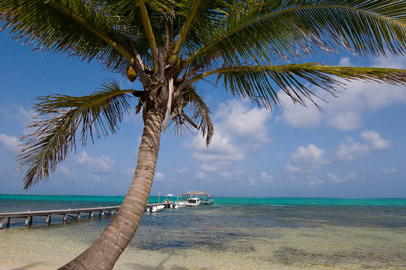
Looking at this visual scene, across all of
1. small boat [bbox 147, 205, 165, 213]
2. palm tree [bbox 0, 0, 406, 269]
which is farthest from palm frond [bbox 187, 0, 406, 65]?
small boat [bbox 147, 205, 165, 213]

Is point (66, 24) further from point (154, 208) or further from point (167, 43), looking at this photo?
point (154, 208)

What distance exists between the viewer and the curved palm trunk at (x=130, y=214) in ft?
9.90

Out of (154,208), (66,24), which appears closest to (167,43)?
(66,24)

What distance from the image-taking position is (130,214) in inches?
131

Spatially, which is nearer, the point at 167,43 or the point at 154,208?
the point at 167,43

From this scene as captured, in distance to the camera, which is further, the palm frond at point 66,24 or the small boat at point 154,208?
the small boat at point 154,208

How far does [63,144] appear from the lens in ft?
15.8

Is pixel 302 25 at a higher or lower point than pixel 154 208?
higher

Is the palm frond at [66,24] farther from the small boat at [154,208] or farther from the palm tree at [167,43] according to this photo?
the small boat at [154,208]

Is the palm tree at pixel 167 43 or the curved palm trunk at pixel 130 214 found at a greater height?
the palm tree at pixel 167 43

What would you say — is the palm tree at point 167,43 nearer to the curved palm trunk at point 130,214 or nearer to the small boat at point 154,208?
the curved palm trunk at point 130,214

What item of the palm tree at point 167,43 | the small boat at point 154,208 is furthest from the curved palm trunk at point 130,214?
the small boat at point 154,208

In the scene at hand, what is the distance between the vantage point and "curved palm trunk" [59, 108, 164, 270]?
3018 mm

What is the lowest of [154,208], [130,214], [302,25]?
[154,208]
